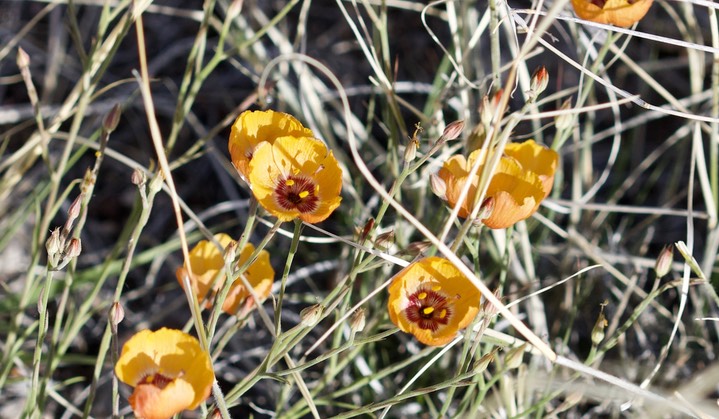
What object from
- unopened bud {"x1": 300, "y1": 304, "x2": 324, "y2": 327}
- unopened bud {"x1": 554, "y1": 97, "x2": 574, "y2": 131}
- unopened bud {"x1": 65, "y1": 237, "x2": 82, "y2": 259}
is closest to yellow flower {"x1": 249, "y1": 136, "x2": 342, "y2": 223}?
unopened bud {"x1": 300, "y1": 304, "x2": 324, "y2": 327}

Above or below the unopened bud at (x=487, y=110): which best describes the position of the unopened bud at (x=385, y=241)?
below

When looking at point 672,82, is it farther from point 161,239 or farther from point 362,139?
point 161,239

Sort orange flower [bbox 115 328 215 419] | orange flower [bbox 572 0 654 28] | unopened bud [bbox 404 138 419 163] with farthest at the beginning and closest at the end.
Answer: orange flower [bbox 572 0 654 28]
unopened bud [bbox 404 138 419 163]
orange flower [bbox 115 328 215 419]

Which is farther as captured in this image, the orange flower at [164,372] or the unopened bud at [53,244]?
the unopened bud at [53,244]

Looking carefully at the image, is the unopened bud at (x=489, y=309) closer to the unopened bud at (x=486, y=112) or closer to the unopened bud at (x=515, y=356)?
the unopened bud at (x=515, y=356)

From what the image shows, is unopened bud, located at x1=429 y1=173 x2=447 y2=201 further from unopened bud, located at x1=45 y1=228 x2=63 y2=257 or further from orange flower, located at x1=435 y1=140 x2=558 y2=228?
→ unopened bud, located at x1=45 y1=228 x2=63 y2=257

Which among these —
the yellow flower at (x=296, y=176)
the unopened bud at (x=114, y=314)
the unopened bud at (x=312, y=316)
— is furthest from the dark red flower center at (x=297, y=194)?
the unopened bud at (x=114, y=314)

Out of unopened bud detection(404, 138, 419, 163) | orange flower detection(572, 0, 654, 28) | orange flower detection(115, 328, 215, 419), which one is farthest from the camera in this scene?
orange flower detection(572, 0, 654, 28)
